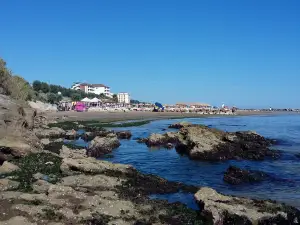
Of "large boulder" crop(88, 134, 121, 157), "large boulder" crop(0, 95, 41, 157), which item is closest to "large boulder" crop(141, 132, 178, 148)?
"large boulder" crop(88, 134, 121, 157)

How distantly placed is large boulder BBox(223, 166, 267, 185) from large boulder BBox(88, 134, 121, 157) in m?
13.0

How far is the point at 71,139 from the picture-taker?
4122cm

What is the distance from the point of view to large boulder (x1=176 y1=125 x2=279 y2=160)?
30125 mm

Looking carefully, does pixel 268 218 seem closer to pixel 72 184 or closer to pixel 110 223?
pixel 110 223

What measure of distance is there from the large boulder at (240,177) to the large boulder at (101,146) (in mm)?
13034

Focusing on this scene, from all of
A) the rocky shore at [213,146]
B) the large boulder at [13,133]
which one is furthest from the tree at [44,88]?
the large boulder at [13,133]

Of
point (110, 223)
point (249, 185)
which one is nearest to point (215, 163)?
point (249, 185)

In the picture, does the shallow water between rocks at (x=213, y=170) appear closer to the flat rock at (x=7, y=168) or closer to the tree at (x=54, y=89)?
the flat rock at (x=7, y=168)

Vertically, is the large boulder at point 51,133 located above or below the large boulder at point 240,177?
above

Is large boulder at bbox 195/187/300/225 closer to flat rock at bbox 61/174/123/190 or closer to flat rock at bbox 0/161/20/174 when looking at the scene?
flat rock at bbox 61/174/123/190

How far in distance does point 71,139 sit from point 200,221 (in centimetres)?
3045

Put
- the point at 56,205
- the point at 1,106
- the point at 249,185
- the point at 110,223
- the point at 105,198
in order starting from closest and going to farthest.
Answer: the point at 110,223, the point at 56,205, the point at 105,198, the point at 249,185, the point at 1,106

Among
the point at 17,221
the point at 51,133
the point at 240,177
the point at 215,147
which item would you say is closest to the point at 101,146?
the point at 215,147

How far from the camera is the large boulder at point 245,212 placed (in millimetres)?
12758
